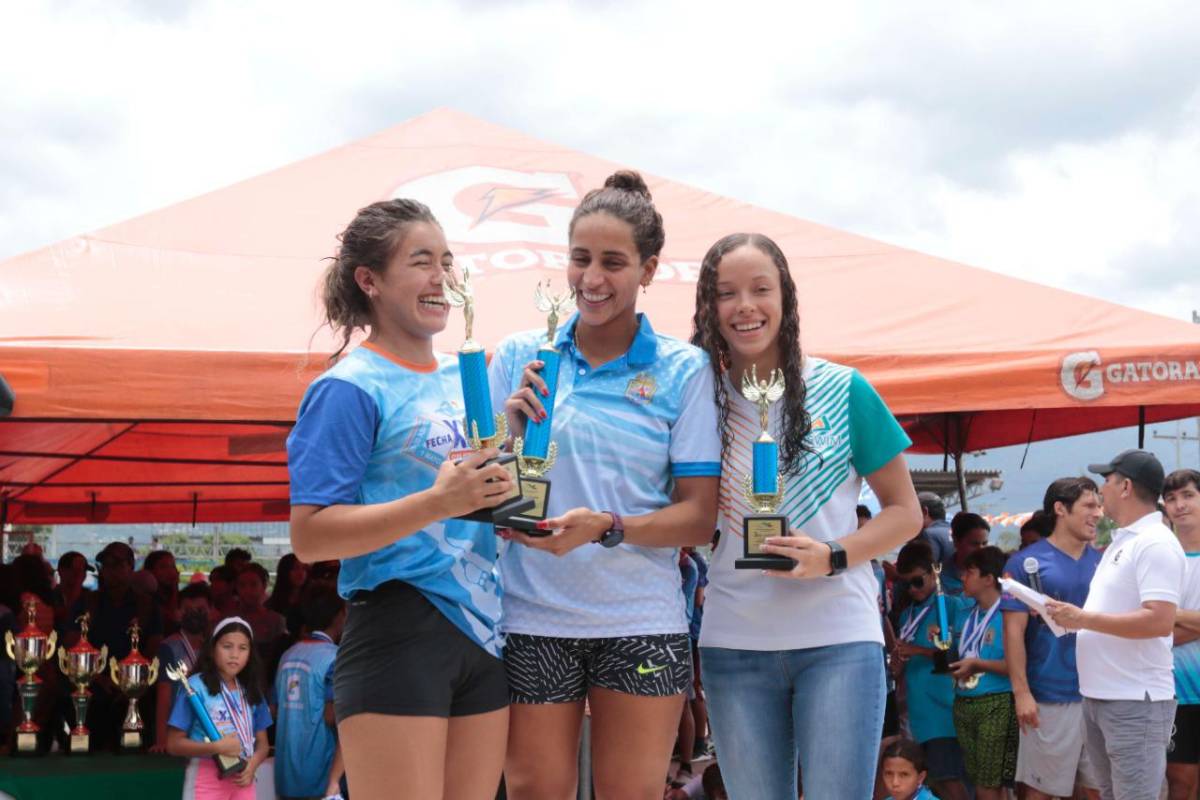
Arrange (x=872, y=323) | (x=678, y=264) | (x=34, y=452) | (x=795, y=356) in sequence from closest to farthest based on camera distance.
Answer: (x=795, y=356)
(x=872, y=323)
(x=678, y=264)
(x=34, y=452)

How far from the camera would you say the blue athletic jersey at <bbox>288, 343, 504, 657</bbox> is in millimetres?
2404

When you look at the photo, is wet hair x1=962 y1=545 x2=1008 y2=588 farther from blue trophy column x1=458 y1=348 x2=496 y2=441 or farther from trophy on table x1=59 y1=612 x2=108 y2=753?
blue trophy column x1=458 y1=348 x2=496 y2=441

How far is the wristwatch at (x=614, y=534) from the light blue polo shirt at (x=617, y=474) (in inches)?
3.7

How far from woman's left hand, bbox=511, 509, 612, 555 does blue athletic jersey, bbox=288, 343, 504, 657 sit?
142 mm

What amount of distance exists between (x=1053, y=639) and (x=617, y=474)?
3.97m

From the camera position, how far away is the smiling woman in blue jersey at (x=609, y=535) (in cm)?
263

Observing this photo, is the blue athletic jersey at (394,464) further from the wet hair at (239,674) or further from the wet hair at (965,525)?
the wet hair at (965,525)

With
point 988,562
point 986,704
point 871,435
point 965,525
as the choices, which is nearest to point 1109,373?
point 988,562

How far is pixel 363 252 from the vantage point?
2674mm

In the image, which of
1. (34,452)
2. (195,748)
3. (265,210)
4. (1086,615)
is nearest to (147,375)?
(195,748)

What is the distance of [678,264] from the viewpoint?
6285mm

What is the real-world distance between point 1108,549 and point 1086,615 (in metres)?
0.43

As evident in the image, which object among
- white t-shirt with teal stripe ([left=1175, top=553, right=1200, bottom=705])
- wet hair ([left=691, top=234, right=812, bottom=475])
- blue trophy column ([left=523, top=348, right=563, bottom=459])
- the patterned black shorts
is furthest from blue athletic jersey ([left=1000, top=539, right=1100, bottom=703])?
blue trophy column ([left=523, top=348, right=563, bottom=459])

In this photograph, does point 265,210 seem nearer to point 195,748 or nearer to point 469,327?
point 195,748
